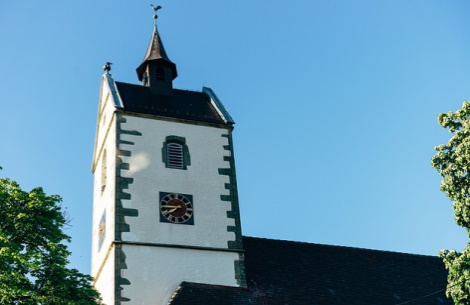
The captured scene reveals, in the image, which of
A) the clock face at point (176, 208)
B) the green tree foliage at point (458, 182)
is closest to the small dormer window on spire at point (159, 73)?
the clock face at point (176, 208)

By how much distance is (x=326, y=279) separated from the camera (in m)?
23.8

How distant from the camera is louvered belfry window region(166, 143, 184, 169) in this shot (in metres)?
23.5

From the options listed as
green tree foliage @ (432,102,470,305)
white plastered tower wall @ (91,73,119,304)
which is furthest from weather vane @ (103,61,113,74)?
green tree foliage @ (432,102,470,305)

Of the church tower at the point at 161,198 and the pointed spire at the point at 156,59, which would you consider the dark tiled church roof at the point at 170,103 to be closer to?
the church tower at the point at 161,198

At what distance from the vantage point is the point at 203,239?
73.0ft

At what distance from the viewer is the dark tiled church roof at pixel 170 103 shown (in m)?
24.6

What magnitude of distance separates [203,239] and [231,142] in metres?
4.09

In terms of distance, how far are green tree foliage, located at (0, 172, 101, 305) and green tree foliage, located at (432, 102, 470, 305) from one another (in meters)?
8.81

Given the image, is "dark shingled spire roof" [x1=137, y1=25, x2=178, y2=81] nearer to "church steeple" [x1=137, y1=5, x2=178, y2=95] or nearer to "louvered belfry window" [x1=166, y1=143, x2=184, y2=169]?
"church steeple" [x1=137, y1=5, x2=178, y2=95]

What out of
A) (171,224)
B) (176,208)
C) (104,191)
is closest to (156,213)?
(171,224)

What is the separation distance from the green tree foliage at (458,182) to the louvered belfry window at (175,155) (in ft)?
27.0

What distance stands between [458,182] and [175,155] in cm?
914

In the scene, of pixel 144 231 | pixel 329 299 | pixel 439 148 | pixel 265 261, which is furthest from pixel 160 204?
pixel 439 148

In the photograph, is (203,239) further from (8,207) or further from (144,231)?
(8,207)
